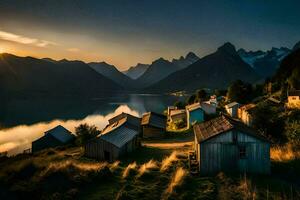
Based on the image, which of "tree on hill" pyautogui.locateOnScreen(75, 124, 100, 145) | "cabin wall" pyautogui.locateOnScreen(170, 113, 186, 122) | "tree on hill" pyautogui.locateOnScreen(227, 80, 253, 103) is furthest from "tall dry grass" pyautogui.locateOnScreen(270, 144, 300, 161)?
"tree on hill" pyautogui.locateOnScreen(227, 80, 253, 103)

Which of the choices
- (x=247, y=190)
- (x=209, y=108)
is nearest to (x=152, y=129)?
(x=209, y=108)

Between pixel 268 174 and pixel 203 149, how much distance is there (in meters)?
5.34

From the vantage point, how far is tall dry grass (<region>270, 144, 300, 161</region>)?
907 inches

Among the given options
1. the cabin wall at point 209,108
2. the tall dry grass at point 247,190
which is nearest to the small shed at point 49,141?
the cabin wall at point 209,108

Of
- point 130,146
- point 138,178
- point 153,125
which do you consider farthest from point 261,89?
point 138,178

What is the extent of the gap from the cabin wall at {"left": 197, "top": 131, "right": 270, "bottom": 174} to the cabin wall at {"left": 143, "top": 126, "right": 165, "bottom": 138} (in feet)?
104

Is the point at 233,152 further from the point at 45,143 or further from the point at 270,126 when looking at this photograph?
the point at 45,143

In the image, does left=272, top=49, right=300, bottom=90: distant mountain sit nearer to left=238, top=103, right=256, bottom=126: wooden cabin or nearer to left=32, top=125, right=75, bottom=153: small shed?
left=238, top=103, right=256, bottom=126: wooden cabin

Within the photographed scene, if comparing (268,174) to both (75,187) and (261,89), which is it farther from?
(261,89)

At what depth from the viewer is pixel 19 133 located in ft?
259

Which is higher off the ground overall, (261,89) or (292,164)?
(261,89)

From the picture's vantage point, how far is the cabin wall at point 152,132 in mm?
53406

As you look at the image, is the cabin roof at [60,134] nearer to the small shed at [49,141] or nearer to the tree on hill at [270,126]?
the small shed at [49,141]

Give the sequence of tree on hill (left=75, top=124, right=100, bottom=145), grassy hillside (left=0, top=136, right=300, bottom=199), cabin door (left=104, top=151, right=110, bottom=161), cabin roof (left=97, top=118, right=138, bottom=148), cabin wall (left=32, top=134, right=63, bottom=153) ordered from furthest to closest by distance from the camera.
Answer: cabin wall (left=32, top=134, right=63, bottom=153) < tree on hill (left=75, top=124, right=100, bottom=145) < cabin roof (left=97, top=118, right=138, bottom=148) < cabin door (left=104, top=151, right=110, bottom=161) < grassy hillside (left=0, top=136, right=300, bottom=199)
